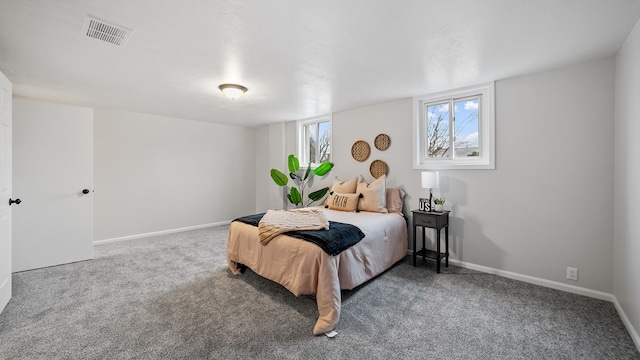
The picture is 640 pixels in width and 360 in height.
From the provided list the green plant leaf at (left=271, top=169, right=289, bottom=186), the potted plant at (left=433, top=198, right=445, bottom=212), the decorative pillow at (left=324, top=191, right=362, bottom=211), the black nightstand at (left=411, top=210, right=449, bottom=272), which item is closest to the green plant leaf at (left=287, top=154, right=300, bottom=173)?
the green plant leaf at (left=271, top=169, right=289, bottom=186)

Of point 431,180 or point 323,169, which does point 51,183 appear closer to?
point 323,169

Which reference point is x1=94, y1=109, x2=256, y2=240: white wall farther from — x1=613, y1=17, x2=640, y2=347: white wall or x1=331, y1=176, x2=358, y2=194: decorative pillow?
x1=613, y1=17, x2=640, y2=347: white wall


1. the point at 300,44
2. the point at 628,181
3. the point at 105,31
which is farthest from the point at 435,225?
the point at 105,31

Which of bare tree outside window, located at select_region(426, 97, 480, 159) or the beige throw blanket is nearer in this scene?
the beige throw blanket

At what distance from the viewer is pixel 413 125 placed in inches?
151

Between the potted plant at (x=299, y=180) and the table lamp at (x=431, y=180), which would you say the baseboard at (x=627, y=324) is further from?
the potted plant at (x=299, y=180)

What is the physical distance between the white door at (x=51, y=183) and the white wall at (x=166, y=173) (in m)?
0.98

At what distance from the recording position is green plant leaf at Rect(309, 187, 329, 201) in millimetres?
4877

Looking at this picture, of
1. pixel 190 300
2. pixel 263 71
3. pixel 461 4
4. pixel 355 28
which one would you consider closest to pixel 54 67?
pixel 263 71

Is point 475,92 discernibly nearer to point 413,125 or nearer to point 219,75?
point 413,125

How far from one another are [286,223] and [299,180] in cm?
266

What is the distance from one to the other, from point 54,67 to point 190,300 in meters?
2.78

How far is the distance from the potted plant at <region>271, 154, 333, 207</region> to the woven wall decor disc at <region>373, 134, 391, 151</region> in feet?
3.25

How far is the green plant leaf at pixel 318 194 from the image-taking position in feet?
16.0
